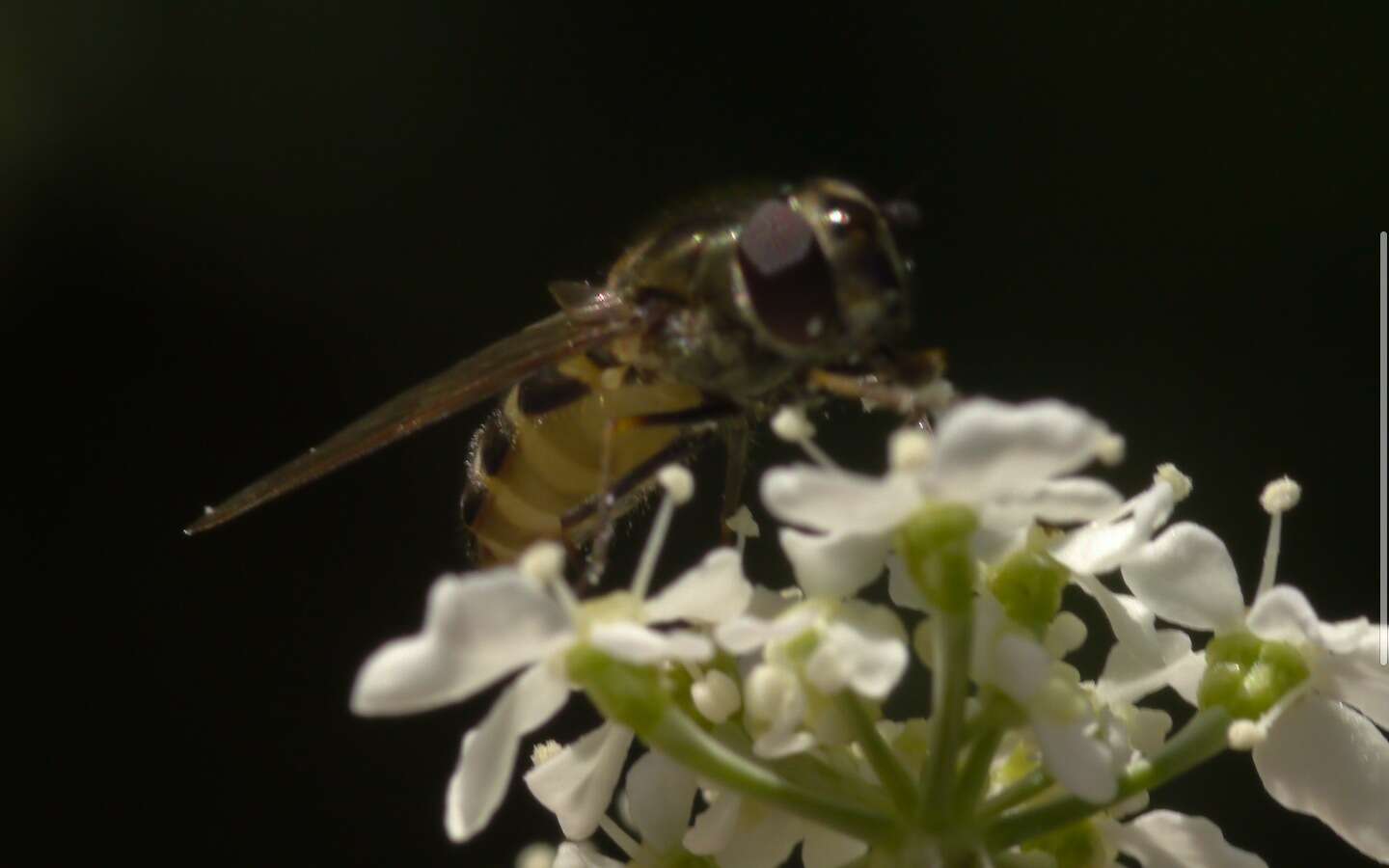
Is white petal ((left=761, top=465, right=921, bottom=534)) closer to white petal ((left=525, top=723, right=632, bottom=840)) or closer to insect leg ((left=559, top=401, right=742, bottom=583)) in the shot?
white petal ((left=525, top=723, right=632, bottom=840))

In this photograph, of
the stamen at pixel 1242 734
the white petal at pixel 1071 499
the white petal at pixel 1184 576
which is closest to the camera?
the white petal at pixel 1071 499

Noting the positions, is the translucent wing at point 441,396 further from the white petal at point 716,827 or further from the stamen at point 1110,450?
the stamen at point 1110,450

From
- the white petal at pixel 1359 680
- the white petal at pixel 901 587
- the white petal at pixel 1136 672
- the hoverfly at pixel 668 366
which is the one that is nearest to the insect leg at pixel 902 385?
the hoverfly at pixel 668 366

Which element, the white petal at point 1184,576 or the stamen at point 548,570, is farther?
the white petal at point 1184,576

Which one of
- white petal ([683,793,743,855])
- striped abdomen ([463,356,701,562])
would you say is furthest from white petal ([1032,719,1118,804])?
striped abdomen ([463,356,701,562])

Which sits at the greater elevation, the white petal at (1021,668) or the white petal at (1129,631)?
the white petal at (1021,668)

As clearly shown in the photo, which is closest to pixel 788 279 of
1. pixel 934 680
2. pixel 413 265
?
pixel 934 680
